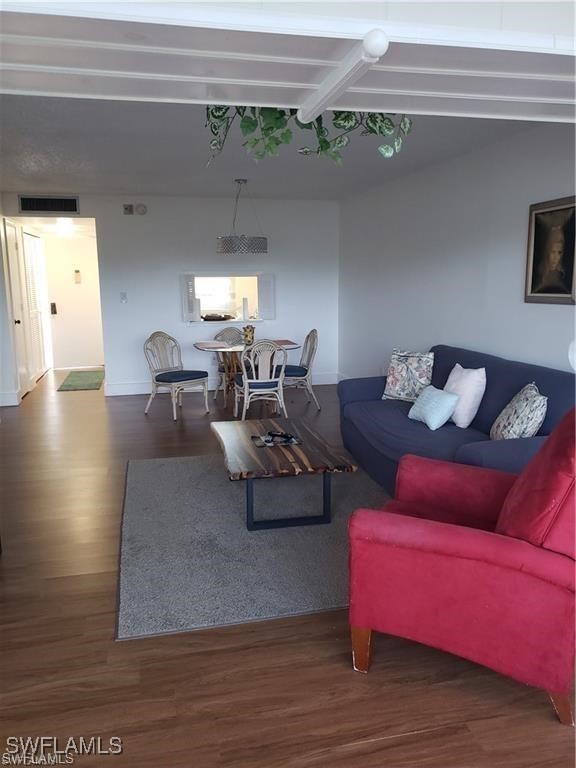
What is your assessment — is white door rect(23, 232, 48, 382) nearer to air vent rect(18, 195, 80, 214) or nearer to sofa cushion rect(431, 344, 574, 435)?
air vent rect(18, 195, 80, 214)

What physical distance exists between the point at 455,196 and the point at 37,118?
3.20 m

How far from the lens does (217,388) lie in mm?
6941

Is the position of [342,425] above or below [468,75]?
below

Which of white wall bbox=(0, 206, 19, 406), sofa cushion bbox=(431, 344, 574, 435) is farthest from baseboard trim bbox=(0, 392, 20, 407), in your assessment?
sofa cushion bbox=(431, 344, 574, 435)

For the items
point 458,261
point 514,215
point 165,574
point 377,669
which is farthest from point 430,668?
point 458,261

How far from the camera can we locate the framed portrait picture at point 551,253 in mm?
3291

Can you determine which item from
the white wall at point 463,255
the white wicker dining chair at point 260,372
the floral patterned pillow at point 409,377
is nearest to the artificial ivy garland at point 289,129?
the white wall at point 463,255

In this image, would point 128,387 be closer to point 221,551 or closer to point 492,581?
point 221,551

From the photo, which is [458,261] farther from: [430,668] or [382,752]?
[382,752]

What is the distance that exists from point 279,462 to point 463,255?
8.19 ft

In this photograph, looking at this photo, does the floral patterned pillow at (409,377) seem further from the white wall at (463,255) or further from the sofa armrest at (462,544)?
the sofa armrest at (462,544)

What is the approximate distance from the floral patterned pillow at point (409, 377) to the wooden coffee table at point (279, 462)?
1015 mm

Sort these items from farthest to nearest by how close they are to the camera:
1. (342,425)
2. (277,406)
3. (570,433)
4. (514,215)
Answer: (277,406) → (342,425) → (514,215) → (570,433)

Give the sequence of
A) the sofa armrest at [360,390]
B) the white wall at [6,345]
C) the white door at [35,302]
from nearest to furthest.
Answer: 1. the sofa armrest at [360,390]
2. the white wall at [6,345]
3. the white door at [35,302]
